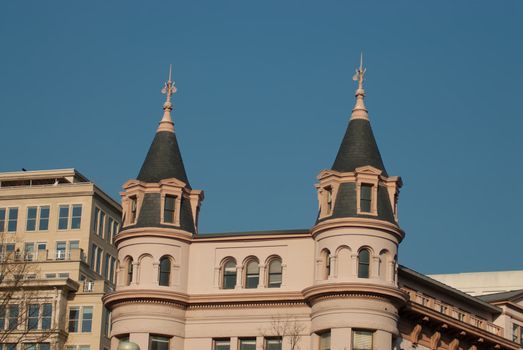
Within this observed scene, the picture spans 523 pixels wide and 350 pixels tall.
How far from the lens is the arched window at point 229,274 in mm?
87062

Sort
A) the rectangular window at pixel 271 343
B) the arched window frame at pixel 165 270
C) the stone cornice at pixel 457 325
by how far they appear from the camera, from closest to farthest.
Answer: the rectangular window at pixel 271 343 → the arched window frame at pixel 165 270 → the stone cornice at pixel 457 325

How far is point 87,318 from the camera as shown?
127312 millimetres

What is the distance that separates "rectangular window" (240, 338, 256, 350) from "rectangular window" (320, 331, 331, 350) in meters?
4.66

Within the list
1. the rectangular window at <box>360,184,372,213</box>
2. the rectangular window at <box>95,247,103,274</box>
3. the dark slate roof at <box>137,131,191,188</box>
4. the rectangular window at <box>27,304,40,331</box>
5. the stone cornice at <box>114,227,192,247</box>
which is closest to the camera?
the rectangular window at <box>360,184,372,213</box>

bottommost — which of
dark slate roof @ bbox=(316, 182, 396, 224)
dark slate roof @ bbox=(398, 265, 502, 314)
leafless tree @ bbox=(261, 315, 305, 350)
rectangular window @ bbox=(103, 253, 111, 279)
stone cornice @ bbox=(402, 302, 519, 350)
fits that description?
leafless tree @ bbox=(261, 315, 305, 350)

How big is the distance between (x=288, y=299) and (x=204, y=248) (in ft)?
21.0

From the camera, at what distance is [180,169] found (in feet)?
296

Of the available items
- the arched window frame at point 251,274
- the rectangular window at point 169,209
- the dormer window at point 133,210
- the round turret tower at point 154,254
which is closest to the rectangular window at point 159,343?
the round turret tower at point 154,254

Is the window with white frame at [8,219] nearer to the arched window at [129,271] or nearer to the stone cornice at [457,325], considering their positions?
the arched window at [129,271]

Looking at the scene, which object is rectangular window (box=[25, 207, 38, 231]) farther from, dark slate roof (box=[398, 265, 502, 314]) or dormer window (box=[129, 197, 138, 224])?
dark slate roof (box=[398, 265, 502, 314])

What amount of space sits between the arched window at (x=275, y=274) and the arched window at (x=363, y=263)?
5813mm

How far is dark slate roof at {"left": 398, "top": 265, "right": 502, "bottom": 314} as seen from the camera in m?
90.8

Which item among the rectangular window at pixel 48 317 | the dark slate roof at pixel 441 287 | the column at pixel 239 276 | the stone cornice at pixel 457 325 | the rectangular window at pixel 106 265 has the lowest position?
the stone cornice at pixel 457 325

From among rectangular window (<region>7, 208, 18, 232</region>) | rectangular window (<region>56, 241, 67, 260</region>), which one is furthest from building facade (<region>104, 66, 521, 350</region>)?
rectangular window (<region>7, 208, 18, 232</region>)
